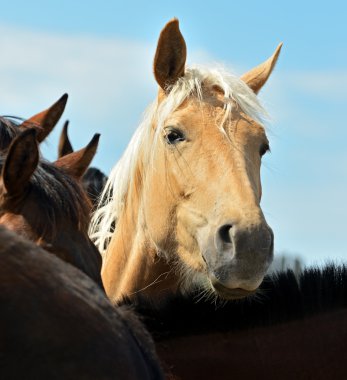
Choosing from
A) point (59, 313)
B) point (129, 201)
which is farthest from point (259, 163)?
point (59, 313)

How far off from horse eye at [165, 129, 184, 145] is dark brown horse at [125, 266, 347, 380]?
1.11m

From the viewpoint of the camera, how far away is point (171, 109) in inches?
175

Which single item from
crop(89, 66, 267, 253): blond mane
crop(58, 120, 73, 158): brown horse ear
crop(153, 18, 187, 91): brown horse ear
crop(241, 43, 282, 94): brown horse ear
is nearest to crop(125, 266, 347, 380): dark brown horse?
crop(89, 66, 267, 253): blond mane

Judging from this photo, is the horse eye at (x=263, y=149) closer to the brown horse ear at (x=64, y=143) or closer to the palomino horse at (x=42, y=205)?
the palomino horse at (x=42, y=205)

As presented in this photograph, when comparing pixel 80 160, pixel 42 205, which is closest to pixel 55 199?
pixel 42 205

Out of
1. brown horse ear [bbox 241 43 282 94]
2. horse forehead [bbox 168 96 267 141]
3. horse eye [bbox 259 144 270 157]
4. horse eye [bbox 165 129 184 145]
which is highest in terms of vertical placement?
brown horse ear [bbox 241 43 282 94]

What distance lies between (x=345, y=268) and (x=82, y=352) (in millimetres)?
2084

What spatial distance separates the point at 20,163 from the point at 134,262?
180 centimetres

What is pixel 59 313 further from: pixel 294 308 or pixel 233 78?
pixel 233 78

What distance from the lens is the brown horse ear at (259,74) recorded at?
16.5 ft

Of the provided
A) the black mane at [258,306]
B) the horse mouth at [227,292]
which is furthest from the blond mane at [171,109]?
the black mane at [258,306]

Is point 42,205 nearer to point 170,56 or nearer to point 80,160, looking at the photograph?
point 80,160

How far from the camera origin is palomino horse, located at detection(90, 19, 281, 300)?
3863mm

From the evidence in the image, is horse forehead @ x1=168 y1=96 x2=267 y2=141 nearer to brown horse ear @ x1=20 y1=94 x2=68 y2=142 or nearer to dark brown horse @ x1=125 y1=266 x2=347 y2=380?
brown horse ear @ x1=20 y1=94 x2=68 y2=142
